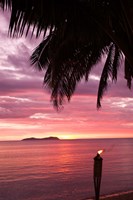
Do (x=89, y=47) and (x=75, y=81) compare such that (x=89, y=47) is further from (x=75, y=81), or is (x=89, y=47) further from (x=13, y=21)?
(x=13, y=21)

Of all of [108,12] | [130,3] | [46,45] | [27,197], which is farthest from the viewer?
[27,197]

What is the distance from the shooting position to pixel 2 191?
993 inches

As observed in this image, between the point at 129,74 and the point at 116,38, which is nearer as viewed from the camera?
the point at 116,38

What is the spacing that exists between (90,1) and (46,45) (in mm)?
3164

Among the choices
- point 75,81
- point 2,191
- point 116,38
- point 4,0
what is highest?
point 4,0

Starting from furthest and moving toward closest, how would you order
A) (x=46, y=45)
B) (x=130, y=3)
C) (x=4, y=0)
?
(x=46, y=45)
(x=130, y=3)
(x=4, y=0)

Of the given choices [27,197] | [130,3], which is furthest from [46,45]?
[27,197]

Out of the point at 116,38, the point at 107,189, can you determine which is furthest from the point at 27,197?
the point at 116,38

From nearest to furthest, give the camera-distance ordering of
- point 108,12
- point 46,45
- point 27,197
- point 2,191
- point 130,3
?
point 130,3 < point 108,12 < point 46,45 < point 27,197 < point 2,191

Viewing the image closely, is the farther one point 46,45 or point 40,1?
point 46,45

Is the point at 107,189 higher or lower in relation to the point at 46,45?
lower

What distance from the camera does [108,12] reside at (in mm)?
7109

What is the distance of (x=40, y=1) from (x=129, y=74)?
4.61 meters

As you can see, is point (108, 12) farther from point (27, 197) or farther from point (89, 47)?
point (27, 197)
